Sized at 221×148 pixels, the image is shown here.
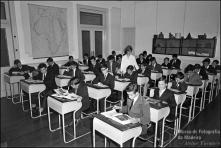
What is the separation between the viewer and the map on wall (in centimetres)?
751

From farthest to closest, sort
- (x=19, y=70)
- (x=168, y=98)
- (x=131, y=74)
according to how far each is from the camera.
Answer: (x=19, y=70) → (x=131, y=74) → (x=168, y=98)

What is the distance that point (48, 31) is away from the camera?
794cm

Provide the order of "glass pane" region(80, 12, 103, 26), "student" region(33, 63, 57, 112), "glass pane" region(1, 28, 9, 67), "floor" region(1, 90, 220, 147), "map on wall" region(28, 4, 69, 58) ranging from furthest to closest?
"glass pane" region(80, 12, 103, 26) → "map on wall" region(28, 4, 69, 58) → "glass pane" region(1, 28, 9, 67) → "student" region(33, 63, 57, 112) → "floor" region(1, 90, 220, 147)

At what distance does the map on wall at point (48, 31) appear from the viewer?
7.51 m

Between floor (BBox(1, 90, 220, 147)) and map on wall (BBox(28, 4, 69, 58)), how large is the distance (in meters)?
3.37

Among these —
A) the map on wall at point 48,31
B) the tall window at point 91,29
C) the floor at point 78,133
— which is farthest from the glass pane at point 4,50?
the tall window at point 91,29

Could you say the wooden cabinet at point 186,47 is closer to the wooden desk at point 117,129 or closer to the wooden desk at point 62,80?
the wooden desk at point 62,80

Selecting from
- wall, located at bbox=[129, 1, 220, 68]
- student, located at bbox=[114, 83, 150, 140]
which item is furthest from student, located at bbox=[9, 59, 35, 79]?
wall, located at bbox=[129, 1, 220, 68]

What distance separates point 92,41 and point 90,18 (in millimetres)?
1189

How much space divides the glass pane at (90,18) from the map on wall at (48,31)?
1.10m

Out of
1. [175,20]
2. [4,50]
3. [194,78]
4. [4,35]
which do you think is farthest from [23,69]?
[175,20]

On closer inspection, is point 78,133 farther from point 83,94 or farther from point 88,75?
point 88,75

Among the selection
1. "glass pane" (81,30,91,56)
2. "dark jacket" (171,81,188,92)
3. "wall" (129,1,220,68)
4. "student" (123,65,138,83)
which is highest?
"wall" (129,1,220,68)

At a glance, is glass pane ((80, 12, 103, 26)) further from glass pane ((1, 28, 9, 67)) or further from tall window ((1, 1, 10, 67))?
glass pane ((1, 28, 9, 67))
